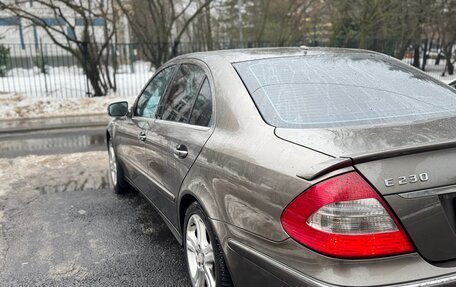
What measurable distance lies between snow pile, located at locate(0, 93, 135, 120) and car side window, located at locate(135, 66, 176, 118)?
→ 951cm

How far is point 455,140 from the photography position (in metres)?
1.91

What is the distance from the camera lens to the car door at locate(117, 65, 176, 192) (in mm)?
3926

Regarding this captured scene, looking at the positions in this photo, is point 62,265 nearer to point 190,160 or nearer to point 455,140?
point 190,160

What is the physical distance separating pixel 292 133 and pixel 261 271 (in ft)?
2.24

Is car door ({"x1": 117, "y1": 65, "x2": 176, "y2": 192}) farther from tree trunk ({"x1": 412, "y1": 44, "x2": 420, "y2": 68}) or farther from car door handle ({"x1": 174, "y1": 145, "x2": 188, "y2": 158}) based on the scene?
tree trunk ({"x1": 412, "y1": 44, "x2": 420, "y2": 68})

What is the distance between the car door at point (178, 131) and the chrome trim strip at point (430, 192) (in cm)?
130

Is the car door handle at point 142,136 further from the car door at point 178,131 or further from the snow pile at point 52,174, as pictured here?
the snow pile at point 52,174

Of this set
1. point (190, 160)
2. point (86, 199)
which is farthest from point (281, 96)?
point (86, 199)

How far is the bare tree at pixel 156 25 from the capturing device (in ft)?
51.6

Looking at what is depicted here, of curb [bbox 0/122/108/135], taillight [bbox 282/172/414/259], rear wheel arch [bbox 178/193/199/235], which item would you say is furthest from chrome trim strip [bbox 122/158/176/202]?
curb [bbox 0/122/108/135]

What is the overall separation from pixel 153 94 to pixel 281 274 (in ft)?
8.73

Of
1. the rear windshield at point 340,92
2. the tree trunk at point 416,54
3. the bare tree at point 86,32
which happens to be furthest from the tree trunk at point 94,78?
the tree trunk at point 416,54

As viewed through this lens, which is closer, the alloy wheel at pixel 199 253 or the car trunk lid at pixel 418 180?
the car trunk lid at pixel 418 180

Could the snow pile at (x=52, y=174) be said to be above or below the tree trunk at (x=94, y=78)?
below
